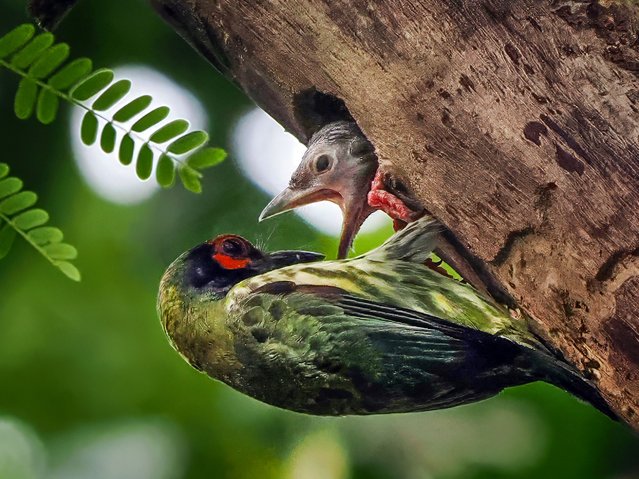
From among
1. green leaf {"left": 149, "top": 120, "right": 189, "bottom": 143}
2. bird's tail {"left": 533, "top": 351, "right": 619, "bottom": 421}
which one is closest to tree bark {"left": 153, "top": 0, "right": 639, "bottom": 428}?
bird's tail {"left": 533, "top": 351, "right": 619, "bottom": 421}

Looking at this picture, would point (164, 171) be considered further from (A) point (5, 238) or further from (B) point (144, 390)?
(B) point (144, 390)

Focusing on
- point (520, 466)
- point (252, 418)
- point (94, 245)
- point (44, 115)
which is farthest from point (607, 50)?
point (94, 245)

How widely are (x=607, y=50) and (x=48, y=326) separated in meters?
1.85

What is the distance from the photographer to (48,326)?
2598 mm

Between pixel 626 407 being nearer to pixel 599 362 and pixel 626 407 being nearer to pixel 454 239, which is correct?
pixel 599 362

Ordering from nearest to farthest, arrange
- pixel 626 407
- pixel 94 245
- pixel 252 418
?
pixel 626 407
pixel 252 418
pixel 94 245

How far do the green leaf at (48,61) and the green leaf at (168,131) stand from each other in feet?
0.56

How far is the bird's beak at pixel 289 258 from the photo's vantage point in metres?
1.34

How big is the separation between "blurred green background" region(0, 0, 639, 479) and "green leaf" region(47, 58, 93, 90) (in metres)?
0.51

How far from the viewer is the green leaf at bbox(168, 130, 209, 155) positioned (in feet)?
4.62

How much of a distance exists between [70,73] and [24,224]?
0.23 m

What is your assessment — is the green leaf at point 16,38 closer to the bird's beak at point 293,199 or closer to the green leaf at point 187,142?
the green leaf at point 187,142

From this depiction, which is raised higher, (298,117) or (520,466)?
(298,117)

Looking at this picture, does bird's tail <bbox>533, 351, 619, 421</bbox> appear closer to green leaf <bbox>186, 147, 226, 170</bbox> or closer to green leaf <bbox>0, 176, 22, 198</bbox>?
green leaf <bbox>186, 147, 226, 170</bbox>
